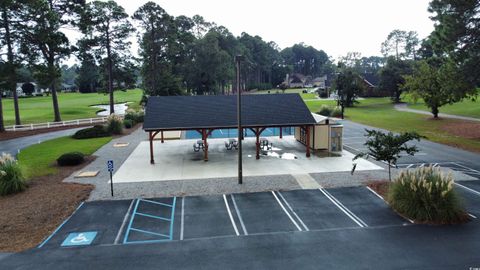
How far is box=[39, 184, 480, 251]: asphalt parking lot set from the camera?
41.5ft

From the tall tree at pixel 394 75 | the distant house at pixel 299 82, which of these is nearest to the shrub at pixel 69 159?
the tall tree at pixel 394 75

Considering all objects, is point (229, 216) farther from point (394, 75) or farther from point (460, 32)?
point (394, 75)

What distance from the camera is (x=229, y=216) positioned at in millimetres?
14172

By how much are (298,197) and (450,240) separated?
6366mm

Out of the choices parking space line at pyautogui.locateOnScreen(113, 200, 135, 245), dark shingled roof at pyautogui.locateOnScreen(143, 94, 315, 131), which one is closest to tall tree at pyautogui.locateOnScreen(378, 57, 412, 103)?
dark shingled roof at pyautogui.locateOnScreen(143, 94, 315, 131)

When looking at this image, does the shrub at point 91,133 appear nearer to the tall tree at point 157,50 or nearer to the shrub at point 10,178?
the shrub at point 10,178

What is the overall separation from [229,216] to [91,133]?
25327mm

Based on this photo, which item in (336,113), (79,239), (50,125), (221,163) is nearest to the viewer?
(79,239)

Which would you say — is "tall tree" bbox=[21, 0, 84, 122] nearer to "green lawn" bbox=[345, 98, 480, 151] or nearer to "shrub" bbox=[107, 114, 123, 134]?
"shrub" bbox=[107, 114, 123, 134]

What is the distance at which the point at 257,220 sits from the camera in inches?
539

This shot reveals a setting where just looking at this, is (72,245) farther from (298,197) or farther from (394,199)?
(394,199)

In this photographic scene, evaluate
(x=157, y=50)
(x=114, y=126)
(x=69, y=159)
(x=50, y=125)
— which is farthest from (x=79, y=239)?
(x=157, y=50)

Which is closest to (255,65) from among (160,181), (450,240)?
(160,181)

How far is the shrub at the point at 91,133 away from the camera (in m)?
34.3
